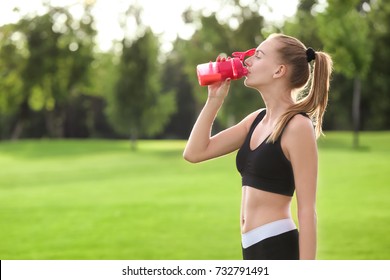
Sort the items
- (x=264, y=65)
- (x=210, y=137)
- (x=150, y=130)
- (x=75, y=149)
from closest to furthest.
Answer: (x=264, y=65)
(x=210, y=137)
(x=75, y=149)
(x=150, y=130)

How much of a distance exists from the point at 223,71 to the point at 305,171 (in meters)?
0.30

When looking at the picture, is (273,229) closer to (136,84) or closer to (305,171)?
(305,171)

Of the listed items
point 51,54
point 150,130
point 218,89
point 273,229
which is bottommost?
point 150,130

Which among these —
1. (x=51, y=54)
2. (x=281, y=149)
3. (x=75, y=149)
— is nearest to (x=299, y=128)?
(x=281, y=149)

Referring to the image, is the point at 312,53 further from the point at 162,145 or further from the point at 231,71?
the point at 162,145

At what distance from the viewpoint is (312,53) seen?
1434 mm

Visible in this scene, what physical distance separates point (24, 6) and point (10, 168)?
4771 mm

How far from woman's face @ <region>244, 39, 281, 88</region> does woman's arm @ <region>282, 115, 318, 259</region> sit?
0.48ft

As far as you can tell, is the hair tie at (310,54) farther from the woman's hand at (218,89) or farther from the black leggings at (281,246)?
the black leggings at (281,246)

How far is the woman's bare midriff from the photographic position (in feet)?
4.65

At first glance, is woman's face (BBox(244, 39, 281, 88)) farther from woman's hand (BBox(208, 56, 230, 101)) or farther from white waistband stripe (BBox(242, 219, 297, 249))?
white waistband stripe (BBox(242, 219, 297, 249))

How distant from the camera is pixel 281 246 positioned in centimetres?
144

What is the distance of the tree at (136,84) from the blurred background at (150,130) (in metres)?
0.03
